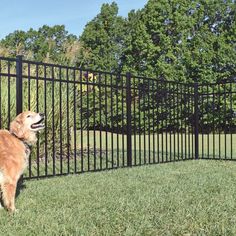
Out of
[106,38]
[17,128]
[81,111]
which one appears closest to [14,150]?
[17,128]

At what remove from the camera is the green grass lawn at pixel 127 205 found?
3.76 meters

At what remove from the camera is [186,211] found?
4.36 m

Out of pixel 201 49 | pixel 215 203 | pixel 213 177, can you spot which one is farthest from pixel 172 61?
pixel 215 203

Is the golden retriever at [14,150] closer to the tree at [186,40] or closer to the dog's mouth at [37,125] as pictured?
the dog's mouth at [37,125]

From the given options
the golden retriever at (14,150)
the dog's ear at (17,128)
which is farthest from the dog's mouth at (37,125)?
the dog's ear at (17,128)

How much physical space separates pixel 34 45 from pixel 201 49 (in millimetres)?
17353

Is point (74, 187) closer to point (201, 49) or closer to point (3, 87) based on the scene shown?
point (3, 87)

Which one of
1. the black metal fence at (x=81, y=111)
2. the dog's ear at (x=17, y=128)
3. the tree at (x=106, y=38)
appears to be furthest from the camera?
the tree at (x=106, y=38)

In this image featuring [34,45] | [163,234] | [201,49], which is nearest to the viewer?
[163,234]

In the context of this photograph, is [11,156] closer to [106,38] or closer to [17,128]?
A: [17,128]

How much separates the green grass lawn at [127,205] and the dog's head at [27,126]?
80cm

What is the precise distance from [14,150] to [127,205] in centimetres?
142

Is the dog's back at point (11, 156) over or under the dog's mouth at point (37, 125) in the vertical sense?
under

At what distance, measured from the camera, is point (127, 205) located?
4672 millimetres
